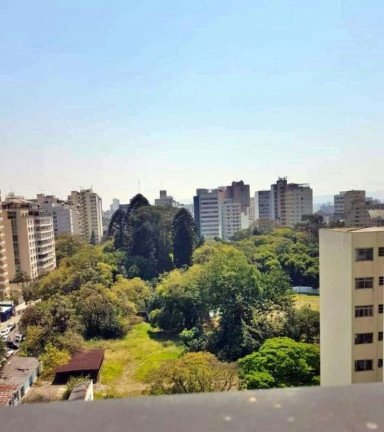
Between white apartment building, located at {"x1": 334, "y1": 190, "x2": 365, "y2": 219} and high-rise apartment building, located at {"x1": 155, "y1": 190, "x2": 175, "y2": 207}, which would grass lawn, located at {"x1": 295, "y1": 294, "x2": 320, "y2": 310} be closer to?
white apartment building, located at {"x1": 334, "y1": 190, "x2": 365, "y2": 219}

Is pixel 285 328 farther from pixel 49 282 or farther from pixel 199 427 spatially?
pixel 199 427

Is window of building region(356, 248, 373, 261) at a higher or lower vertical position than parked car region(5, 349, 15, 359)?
higher

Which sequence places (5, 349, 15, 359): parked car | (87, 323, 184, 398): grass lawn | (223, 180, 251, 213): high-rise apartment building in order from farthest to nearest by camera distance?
(223, 180, 251, 213): high-rise apartment building < (5, 349, 15, 359): parked car < (87, 323, 184, 398): grass lawn

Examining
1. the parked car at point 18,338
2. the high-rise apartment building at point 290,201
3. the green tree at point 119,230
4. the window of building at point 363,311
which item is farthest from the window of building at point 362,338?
the high-rise apartment building at point 290,201

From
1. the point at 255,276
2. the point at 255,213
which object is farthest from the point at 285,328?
the point at 255,213

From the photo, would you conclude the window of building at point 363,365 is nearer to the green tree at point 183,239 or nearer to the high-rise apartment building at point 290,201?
the green tree at point 183,239

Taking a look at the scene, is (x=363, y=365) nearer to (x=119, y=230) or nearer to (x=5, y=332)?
(x=5, y=332)

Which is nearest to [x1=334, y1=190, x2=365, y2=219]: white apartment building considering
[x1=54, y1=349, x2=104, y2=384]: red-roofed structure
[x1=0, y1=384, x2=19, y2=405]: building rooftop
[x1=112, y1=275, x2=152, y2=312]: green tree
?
[x1=112, y1=275, x2=152, y2=312]: green tree
